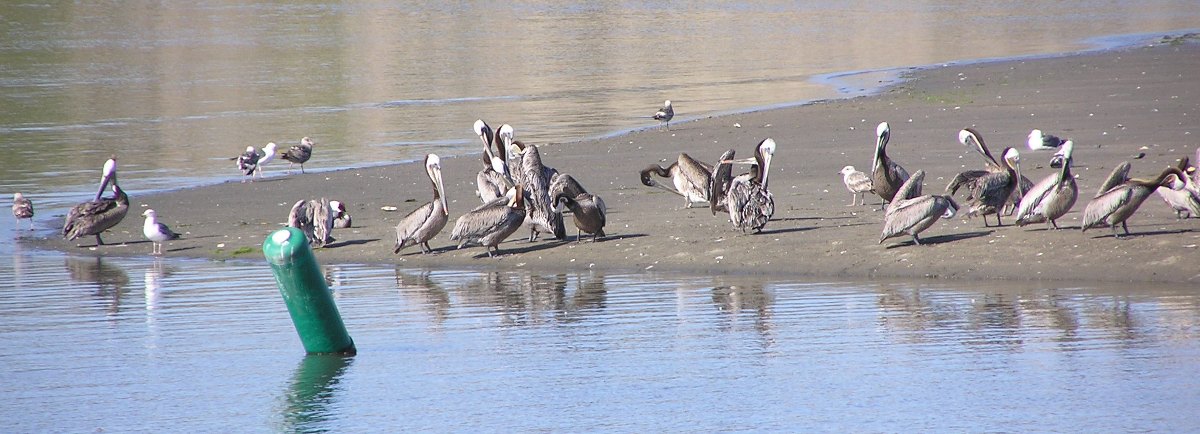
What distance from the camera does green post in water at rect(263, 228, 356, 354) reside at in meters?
8.39

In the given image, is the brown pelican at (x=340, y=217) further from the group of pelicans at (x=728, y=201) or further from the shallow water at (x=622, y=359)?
the shallow water at (x=622, y=359)

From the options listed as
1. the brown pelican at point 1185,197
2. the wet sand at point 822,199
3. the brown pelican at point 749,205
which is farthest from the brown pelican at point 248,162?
the brown pelican at point 1185,197

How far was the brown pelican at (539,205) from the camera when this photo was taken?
1298cm

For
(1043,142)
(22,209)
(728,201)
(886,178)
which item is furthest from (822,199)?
(22,209)

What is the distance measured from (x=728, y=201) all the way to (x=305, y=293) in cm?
497

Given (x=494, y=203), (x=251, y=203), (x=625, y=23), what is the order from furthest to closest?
(x=625, y=23) < (x=251, y=203) < (x=494, y=203)

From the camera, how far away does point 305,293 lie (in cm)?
861

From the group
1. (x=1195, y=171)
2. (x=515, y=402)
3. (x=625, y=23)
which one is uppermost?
(x=625, y=23)

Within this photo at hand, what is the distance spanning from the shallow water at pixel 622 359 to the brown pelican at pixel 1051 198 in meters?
1.29

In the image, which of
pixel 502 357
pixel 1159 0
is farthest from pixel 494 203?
pixel 1159 0

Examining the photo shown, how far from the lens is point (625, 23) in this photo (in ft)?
195

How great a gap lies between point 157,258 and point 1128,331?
8.40 meters

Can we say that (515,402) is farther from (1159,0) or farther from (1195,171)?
(1159,0)

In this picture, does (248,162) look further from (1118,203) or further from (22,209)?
(1118,203)
